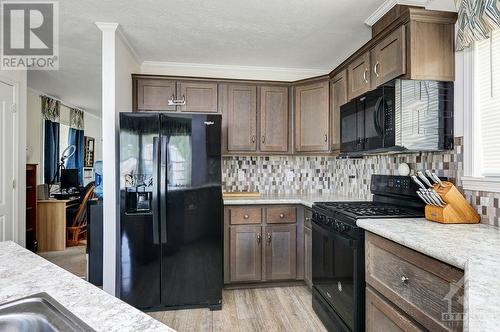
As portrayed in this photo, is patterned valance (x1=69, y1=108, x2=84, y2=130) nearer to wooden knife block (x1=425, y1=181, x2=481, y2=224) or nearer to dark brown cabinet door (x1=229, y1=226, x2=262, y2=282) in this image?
dark brown cabinet door (x1=229, y1=226, x2=262, y2=282)

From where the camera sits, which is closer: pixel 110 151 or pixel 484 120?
pixel 484 120

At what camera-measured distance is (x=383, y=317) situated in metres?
1.52

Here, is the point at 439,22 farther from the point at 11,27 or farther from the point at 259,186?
the point at 11,27

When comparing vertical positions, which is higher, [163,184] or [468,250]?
[163,184]

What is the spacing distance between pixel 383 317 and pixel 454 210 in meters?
0.70

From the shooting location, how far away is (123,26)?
103 inches

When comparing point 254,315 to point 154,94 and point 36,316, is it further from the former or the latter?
point 154,94

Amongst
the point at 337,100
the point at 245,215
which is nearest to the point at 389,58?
the point at 337,100

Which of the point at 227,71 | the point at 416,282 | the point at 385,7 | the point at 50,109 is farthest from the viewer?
the point at 50,109

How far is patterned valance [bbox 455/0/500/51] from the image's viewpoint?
50.0 inches

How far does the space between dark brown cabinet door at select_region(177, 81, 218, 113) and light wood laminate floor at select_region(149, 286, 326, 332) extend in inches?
76.3

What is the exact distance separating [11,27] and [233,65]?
212cm

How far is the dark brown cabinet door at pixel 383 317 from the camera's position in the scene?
4.37 ft

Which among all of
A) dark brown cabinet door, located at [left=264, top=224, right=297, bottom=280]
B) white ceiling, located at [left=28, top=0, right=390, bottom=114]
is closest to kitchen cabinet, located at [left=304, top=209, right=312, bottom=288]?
dark brown cabinet door, located at [left=264, top=224, right=297, bottom=280]
